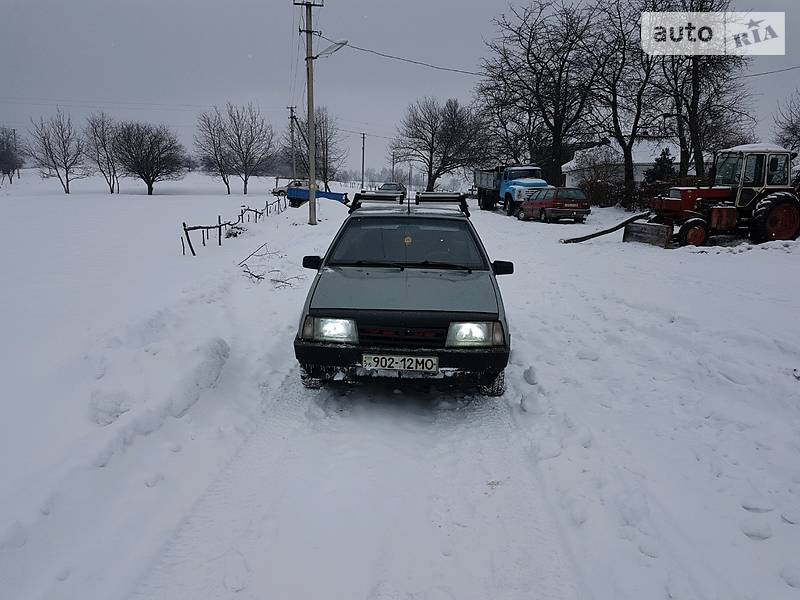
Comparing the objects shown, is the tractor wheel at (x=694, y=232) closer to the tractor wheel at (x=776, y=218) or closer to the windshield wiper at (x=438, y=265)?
the tractor wheel at (x=776, y=218)

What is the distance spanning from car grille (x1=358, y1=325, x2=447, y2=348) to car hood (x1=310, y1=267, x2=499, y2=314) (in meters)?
0.17

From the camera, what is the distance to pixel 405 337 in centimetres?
380

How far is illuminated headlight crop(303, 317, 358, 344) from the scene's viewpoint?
386 cm

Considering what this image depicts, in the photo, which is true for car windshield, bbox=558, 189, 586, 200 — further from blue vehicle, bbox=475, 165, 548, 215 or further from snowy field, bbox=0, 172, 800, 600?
snowy field, bbox=0, 172, 800, 600

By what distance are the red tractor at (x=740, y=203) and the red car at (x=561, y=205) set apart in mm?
8508

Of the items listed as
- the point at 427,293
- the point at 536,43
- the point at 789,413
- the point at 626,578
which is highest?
the point at 536,43

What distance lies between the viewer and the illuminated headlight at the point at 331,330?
A: 386 cm

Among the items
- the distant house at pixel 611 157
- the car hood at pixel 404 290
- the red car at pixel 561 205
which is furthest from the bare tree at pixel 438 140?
the car hood at pixel 404 290

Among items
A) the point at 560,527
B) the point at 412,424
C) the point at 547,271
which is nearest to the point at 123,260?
the point at 547,271

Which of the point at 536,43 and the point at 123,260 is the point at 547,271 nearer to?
the point at 123,260

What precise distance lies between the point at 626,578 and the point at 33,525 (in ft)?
9.80

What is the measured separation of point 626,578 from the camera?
243 centimetres

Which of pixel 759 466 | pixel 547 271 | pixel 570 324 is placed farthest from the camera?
pixel 547 271

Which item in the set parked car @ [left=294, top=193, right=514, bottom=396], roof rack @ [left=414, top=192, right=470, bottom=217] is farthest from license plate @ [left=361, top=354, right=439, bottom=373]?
roof rack @ [left=414, top=192, right=470, bottom=217]
